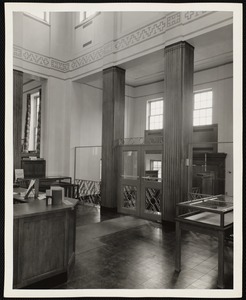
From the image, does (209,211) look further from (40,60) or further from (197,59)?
(40,60)

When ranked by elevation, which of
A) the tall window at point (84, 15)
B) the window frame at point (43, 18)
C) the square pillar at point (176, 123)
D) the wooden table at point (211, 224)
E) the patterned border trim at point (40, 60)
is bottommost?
the wooden table at point (211, 224)

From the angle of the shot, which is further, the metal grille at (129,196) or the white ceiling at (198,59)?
the metal grille at (129,196)

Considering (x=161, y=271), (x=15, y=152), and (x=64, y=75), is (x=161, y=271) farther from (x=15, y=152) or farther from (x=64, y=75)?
(x=64, y=75)

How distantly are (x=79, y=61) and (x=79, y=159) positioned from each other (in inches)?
139

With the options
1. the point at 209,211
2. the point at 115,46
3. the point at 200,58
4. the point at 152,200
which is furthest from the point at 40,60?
the point at 209,211

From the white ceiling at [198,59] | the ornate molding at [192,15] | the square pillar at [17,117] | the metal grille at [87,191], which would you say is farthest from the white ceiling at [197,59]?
the metal grille at [87,191]

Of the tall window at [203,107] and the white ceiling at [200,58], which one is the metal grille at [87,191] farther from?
the tall window at [203,107]

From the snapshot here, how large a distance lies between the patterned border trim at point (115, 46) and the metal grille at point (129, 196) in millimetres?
3981

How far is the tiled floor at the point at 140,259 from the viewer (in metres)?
3.21

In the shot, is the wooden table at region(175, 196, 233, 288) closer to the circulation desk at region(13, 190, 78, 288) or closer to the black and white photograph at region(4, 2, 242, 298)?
the black and white photograph at region(4, 2, 242, 298)

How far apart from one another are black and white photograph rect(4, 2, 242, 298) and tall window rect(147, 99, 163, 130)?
0.07 m

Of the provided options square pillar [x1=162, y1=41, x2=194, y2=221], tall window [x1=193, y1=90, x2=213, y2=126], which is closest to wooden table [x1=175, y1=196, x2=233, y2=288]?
square pillar [x1=162, y1=41, x2=194, y2=221]

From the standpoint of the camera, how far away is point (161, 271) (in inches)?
139

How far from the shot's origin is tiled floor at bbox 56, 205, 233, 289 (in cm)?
→ 321
